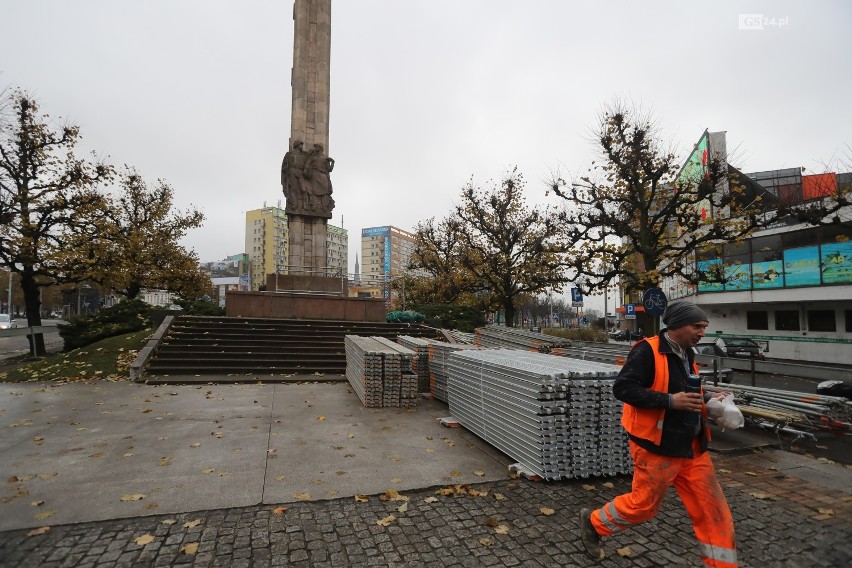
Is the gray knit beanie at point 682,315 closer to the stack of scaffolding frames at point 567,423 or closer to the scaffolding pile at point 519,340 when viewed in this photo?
the stack of scaffolding frames at point 567,423

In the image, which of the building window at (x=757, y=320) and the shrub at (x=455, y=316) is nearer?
the shrub at (x=455, y=316)

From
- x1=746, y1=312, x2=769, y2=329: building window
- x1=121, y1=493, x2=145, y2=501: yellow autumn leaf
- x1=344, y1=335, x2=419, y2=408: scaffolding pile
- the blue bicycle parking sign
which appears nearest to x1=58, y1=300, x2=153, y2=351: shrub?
x1=344, y1=335, x2=419, y2=408: scaffolding pile

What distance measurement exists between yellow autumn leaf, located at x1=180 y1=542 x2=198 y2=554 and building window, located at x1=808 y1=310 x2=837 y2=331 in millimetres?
31203

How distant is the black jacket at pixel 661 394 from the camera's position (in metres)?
2.89

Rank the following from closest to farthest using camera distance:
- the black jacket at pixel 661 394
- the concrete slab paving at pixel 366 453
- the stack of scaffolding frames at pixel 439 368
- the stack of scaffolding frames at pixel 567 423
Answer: the black jacket at pixel 661 394 → the concrete slab paving at pixel 366 453 → the stack of scaffolding frames at pixel 567 423 → the stack of scaffolding frames at pixel 439 368

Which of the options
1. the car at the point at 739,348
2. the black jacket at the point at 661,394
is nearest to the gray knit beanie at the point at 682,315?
the black jacket at the point at 661,394

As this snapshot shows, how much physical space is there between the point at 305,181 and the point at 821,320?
2841 cm

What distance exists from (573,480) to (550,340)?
26.9ft

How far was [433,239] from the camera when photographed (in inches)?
1334

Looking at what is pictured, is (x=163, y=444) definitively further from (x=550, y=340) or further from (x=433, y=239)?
(x=433, y=239)

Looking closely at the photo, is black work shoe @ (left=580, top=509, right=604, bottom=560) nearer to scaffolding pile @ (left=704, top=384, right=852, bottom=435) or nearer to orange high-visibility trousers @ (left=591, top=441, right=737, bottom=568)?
orange high-visibility trousers @ (left=591, top=441, right=737, bottom=568)

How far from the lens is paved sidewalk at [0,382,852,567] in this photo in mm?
3354

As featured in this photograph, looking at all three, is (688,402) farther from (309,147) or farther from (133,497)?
(309,147)

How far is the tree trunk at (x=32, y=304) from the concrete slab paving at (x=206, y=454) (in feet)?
38.4
